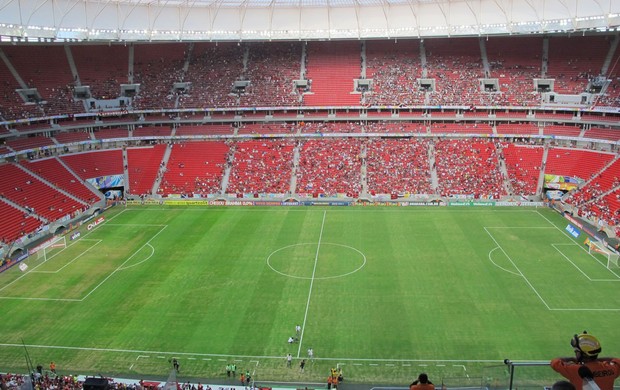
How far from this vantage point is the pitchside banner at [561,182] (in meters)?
55.6

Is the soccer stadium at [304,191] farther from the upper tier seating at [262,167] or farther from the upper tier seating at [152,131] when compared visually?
the upper tier seating at [262,167]

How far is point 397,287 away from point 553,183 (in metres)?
30.0

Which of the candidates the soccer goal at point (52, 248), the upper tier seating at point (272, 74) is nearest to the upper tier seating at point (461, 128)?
the upper tier seating at point (272, 74)

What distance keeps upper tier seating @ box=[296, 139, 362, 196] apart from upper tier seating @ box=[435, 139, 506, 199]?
9760 mm

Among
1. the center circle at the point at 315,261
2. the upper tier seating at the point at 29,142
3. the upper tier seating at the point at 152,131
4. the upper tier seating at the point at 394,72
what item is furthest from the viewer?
the upper tier seating at the point at 394,72

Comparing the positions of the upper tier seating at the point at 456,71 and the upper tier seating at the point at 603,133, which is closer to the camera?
the upper tier seating at the point at 603,133

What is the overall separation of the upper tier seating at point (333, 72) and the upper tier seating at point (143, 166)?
20.5 meters

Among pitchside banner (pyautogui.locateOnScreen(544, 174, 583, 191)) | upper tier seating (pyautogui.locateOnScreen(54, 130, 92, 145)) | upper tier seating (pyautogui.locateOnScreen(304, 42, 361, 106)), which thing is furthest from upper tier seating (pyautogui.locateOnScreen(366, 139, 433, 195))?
upper tier seating (pyautogui.locateOnScreen(54, 130, 92, 145))

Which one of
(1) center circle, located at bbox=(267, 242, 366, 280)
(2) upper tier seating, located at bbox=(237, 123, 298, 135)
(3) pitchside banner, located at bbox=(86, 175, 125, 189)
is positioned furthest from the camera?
(2) upper tier seating, located at bbox=(237, 123, 298, 135)

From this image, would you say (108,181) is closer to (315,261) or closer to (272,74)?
(272,74)

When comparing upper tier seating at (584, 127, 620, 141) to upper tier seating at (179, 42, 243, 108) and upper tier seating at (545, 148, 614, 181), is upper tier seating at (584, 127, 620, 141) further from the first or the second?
upper tier seating at (179, 42, 243, 108)

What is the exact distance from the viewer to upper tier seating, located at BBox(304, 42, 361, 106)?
70000 millimetres

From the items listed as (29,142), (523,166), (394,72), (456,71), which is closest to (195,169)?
(29,142)

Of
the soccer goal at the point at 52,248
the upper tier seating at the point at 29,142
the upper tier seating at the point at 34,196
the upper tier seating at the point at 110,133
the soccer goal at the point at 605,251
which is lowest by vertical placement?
the soccer goal at the point at 52,248
